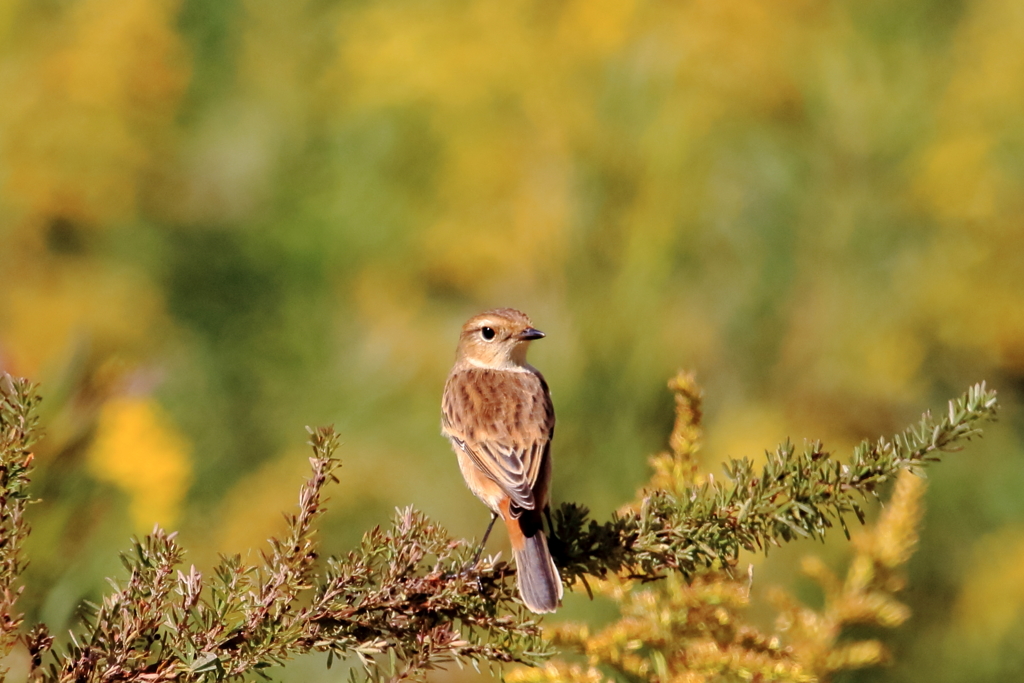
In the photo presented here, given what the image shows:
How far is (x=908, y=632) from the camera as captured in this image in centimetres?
370

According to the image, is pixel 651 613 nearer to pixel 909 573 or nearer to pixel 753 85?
pixel 909 573

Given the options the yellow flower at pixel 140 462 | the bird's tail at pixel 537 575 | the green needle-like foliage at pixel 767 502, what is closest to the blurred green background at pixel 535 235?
the yellow flower at pixel 140 462

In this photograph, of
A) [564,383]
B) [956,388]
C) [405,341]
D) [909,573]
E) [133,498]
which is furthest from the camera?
[405,341]

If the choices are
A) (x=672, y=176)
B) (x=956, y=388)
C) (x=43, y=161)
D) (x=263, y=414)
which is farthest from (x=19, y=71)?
(x=956, y=388)

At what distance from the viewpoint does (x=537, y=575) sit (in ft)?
7.56

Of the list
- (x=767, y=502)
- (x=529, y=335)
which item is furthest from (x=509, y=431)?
(x=767, y=502)

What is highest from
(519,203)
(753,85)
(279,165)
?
(753,85)

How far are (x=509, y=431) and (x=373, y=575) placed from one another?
1.50 meters

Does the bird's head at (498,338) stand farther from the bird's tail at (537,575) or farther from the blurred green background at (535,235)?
the bird's tail at (537,575)

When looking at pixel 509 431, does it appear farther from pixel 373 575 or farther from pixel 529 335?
pixel 373 575

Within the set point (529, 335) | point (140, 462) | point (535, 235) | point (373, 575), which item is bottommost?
point (373, 575)

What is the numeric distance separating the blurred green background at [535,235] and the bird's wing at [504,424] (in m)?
0.20

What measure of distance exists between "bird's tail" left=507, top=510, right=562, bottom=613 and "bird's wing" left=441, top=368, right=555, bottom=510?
315 millimetres

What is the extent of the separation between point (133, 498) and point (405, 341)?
2.30 m
